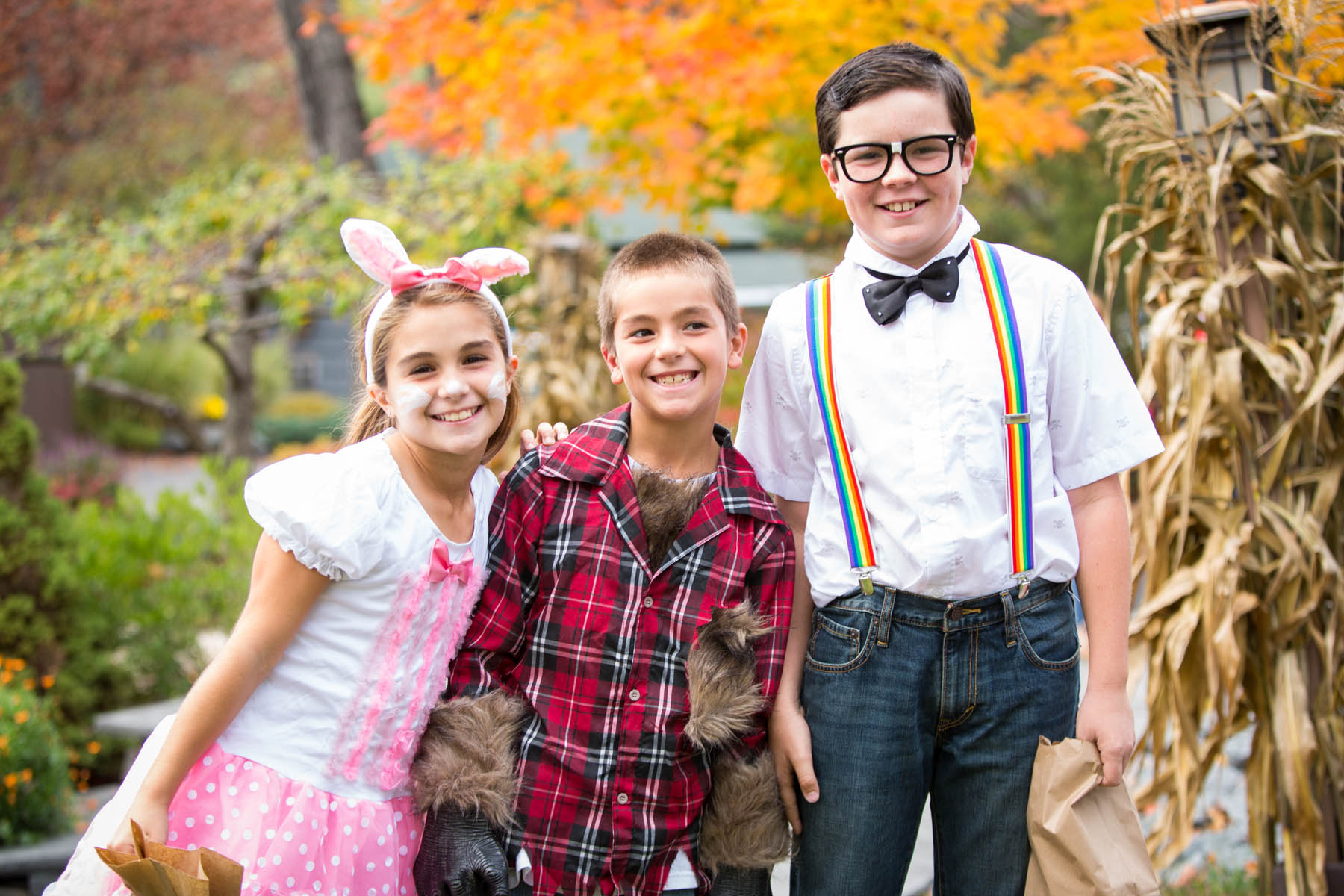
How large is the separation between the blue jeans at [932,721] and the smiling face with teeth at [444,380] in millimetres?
752

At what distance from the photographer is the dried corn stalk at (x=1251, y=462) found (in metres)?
2.89

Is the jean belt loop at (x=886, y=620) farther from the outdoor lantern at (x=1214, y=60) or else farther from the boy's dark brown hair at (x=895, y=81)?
the outdoor lantern at (x=1214, y=60)

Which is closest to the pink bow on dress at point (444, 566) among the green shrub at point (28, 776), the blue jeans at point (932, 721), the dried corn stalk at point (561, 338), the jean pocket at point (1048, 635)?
the blue jeans at point (932, 721)

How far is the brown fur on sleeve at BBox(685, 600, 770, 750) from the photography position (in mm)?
1945

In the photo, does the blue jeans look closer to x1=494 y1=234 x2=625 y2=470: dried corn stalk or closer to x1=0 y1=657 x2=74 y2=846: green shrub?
x1=0 y1=657 x2=74 y2=846: green shrub

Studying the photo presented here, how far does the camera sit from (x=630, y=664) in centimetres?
197

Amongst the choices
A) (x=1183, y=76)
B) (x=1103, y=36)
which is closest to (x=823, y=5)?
(x=1103, y=36)

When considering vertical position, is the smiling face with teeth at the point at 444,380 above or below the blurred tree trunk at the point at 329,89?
below

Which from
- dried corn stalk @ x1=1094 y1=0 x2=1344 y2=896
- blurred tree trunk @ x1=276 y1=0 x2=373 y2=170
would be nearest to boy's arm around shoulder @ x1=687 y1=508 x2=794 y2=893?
dried corn stalk @ x1=1094 y1=0 x2=1344 y2=896

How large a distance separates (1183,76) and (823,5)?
7.92 ft

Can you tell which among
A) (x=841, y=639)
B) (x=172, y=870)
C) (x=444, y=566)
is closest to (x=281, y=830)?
(x=172, y=870)

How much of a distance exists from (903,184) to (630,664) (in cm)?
98

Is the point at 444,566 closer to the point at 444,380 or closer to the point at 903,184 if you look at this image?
the point at 444,380

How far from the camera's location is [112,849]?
176cm
